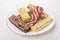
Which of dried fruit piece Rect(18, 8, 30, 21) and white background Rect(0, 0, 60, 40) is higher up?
dried fruit piece Rect(18, 8, 30, 21)

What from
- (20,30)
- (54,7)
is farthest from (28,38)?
(54,7)

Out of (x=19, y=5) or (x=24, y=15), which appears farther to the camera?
(x=19, y=5)

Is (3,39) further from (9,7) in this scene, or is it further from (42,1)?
(42,1)

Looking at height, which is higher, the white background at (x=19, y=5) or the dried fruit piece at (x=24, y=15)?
the dried fruit piece at (x=24, y=15)

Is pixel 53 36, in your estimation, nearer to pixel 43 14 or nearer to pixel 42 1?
pixel 43 14

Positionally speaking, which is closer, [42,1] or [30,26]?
[30,26]

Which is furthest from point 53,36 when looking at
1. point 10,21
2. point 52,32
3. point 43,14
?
point 10,21

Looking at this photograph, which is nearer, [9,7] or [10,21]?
[10,21]
